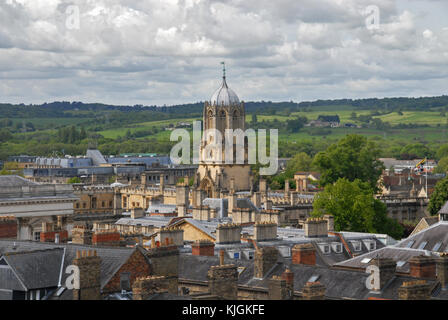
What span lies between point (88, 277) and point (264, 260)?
350 inches

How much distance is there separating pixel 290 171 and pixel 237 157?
68.3 metres

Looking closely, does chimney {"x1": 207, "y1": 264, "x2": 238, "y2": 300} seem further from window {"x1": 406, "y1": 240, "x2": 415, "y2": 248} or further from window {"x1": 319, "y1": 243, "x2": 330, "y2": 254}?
window {"x1": 406, "y1": 240, "x2": 415, "y2": 248}

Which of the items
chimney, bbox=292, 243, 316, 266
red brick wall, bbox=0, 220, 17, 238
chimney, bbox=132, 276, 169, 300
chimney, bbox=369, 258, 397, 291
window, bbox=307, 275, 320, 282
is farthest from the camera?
red brick wall, bbox=0, 220, 17, 238

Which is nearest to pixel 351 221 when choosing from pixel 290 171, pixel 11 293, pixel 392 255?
pixel 392 255

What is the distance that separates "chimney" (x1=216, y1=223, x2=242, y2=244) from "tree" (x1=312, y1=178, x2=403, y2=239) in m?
22.1

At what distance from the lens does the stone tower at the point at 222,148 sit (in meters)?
107

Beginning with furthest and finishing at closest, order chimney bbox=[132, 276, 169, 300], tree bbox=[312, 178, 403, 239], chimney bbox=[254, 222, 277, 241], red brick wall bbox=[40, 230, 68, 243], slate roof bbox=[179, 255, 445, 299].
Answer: tree bbox=[312, 178, 403, 239], chimney bbox=[254, 222, 277, 241], red brick wall bbox=[40, 230, 68, 243], slate roof bbox=[179, 255, 445, 299], chimney bbox=[132, 276, 169, 300]

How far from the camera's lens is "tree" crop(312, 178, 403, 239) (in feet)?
242

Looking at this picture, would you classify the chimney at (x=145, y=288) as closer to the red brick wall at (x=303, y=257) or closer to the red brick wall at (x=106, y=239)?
the red brick wall at (x=106, y=239)

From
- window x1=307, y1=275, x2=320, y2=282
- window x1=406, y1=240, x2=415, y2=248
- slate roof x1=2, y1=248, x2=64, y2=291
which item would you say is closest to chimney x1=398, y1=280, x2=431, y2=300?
window x1=307, y1=275, x2=320, y2=282

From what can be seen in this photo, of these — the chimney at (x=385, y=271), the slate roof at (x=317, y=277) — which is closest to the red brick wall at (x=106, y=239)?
the slate roof at (x=317, y=277)

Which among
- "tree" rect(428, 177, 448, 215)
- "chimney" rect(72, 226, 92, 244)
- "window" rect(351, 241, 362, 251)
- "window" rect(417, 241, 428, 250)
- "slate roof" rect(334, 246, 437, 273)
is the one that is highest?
"chimney" rect(72, 226, 92, 244)

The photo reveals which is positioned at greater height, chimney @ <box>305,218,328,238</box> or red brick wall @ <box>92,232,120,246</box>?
red brick wall @ <box>92,232,120,246</box>
